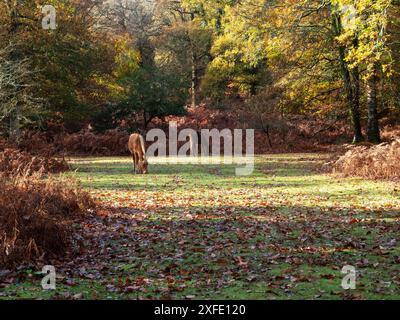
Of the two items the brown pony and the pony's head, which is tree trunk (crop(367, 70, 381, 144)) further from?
the pony's head

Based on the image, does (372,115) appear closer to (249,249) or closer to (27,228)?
(249,249)

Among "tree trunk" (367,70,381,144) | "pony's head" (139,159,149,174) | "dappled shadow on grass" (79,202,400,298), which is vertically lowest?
"dappled shadow on grass" (79,202,400,298)

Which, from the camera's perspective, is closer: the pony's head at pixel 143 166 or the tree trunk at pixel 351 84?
the pony's head at pixel 143 166

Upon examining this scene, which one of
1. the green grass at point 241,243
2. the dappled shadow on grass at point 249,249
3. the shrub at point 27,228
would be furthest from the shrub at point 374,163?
the shrub at point 27,228

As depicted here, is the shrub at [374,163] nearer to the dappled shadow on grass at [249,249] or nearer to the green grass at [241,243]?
the green grass at [241,243]

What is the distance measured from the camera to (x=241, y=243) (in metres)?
9.09

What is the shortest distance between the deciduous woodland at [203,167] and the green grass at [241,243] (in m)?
0.04

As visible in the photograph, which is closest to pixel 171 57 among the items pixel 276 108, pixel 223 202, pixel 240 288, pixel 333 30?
pixel 276 108

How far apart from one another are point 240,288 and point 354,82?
2449cm

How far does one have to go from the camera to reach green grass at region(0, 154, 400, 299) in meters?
6.59

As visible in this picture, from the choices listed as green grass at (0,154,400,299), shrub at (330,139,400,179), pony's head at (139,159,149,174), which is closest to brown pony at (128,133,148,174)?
pony's head at (139,159,149,174)

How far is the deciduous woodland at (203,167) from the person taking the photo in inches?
292

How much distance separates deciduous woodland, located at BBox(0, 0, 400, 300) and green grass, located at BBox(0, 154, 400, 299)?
0.04 metres

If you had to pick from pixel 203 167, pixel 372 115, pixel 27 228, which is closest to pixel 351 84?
pixel 372 115
